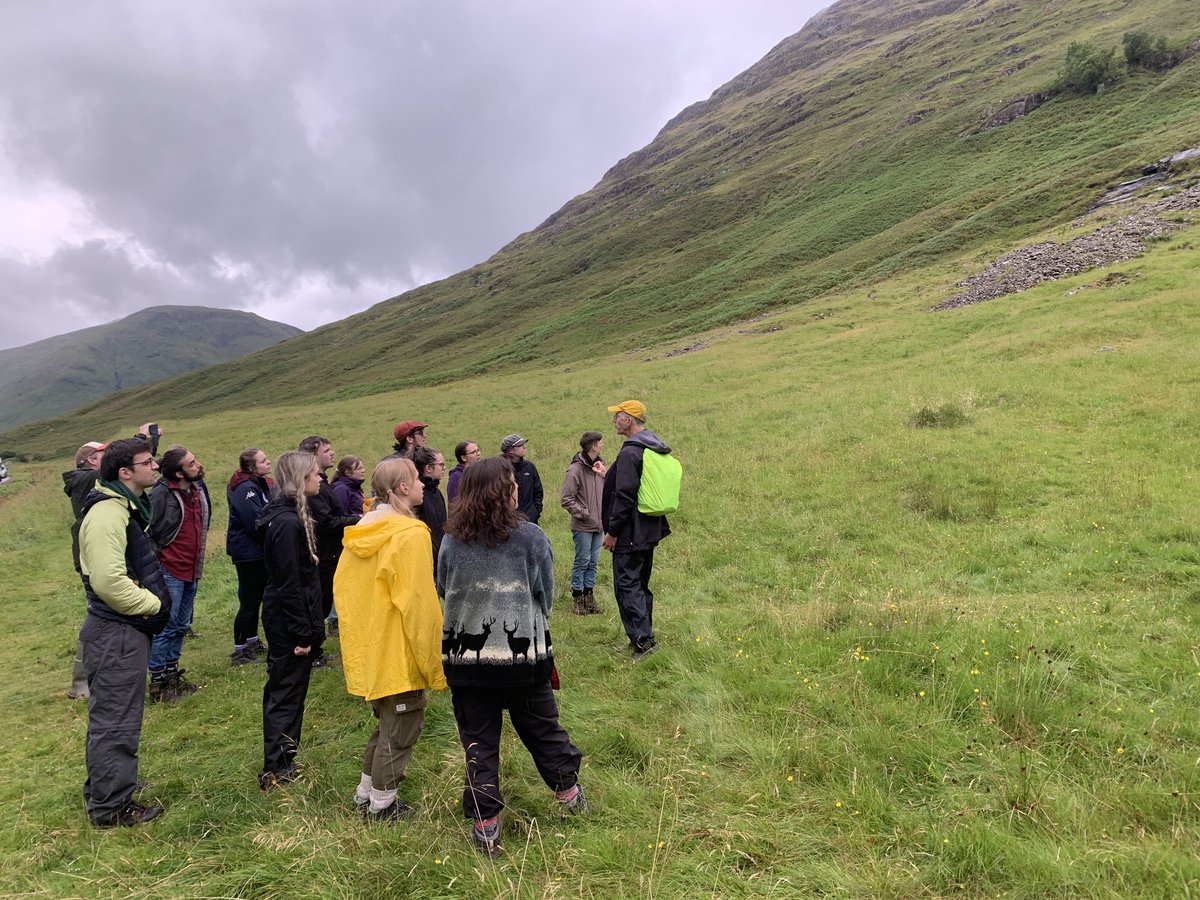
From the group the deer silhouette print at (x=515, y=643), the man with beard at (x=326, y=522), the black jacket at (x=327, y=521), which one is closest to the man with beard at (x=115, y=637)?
the man with beard at (x=326, y=522)

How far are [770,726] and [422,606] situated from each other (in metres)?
2.92

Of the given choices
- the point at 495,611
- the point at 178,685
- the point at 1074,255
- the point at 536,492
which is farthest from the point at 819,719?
the point at 1074,255

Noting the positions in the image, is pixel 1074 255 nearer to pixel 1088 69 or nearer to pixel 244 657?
pixel 244 657

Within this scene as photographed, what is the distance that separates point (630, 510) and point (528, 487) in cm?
253

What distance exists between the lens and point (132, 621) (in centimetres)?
471

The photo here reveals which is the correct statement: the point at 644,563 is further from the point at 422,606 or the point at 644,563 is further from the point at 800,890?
the point at 800,890

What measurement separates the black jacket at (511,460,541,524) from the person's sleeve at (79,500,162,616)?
450 cm

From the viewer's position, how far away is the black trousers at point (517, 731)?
3.90 meters

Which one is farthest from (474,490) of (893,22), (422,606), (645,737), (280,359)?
(893,22)

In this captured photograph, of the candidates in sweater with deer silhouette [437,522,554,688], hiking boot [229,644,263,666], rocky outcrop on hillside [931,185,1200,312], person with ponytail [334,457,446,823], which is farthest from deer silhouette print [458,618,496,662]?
rocky outcrop on hillside [931,185,1200,312]

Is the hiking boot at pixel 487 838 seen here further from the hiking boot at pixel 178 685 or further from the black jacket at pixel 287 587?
the hiking boot at pixel 178 685

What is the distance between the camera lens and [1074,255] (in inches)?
1112

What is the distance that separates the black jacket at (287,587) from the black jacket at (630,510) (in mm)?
3103

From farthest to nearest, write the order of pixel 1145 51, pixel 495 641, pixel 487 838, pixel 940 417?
pixel 1145 51 < pixel 940 417 < pixel 495 641 < pixel 487 838
